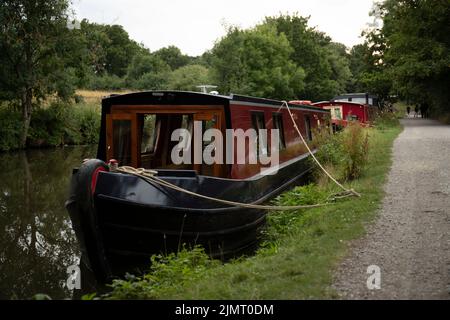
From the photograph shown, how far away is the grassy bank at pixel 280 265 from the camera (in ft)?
14.1

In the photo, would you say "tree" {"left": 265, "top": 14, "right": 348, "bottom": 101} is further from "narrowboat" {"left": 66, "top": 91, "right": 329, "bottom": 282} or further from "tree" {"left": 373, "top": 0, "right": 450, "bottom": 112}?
"narrowboat" {"left": 66, "top": 91, "right": 329, "bottom": 282}

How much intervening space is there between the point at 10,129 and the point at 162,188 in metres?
18.9

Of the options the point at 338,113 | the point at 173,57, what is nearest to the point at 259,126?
the point at 338,113

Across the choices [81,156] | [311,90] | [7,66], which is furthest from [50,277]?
[311,90]

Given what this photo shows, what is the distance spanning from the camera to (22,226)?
9656 millimetres

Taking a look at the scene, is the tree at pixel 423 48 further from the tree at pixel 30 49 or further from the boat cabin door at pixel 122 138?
the boat cabin door at pixel 122 138

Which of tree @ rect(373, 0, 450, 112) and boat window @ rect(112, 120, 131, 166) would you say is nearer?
boat window @ rect(112, 120, 131, 166)

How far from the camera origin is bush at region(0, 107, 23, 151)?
2235 centimetres

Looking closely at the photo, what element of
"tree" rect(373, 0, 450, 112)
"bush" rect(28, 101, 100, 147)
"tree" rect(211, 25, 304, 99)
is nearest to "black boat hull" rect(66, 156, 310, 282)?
"bush" rect(28, 101, 100, 147)

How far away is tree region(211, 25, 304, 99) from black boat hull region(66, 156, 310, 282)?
29.8 meters

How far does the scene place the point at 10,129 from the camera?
2277cm

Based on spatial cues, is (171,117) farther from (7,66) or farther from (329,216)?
(7,66)

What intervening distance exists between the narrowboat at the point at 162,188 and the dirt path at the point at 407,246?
1.97m

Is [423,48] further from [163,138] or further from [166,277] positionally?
[166,277]
